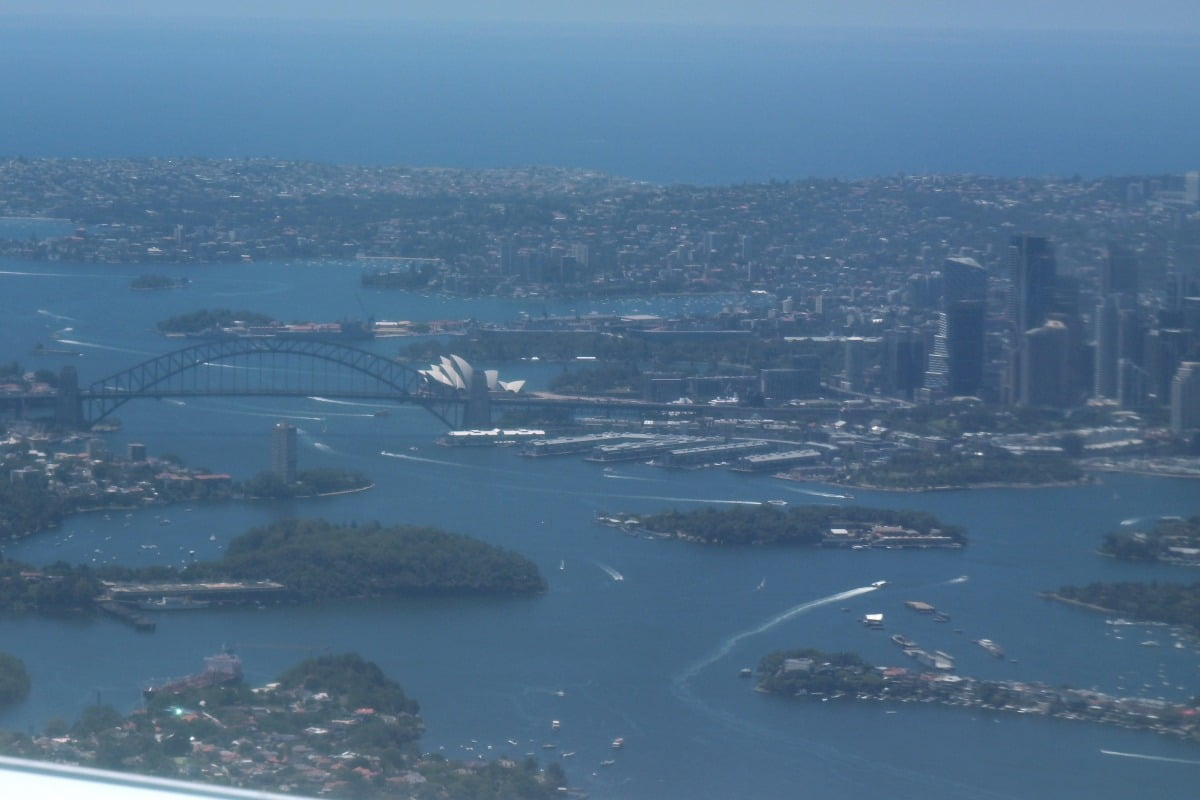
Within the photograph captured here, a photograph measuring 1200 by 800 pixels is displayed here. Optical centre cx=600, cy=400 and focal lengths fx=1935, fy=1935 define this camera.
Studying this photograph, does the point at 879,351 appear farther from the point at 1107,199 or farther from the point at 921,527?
the point at 921,527

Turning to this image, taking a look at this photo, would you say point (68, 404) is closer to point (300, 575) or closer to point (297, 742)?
point (300, 575)

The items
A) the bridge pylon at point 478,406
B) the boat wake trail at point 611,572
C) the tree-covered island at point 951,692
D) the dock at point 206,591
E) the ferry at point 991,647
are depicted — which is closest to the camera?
the tree-covered island at point 951,692

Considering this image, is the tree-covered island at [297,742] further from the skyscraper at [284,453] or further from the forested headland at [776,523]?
the skyscraper at [284,453]

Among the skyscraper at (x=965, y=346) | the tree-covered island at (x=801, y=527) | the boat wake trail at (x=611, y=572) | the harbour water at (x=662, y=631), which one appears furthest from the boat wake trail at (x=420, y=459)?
the skyscraper at (x=965, y=346)

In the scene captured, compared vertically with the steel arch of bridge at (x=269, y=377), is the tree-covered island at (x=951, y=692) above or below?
below

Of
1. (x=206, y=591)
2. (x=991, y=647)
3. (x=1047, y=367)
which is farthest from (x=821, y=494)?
(x=206, y=591)

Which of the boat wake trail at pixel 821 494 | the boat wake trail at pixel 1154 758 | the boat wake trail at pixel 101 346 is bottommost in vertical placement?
the boat wake trail at pixel 1154 758

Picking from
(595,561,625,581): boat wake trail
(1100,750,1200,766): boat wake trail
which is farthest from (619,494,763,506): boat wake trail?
(1100,750,1200,766): boat wake trail
